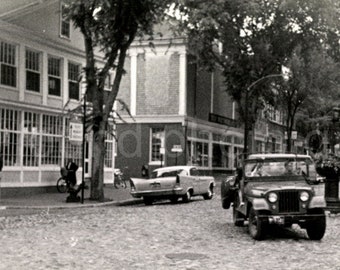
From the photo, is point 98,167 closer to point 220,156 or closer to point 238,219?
point 238,219

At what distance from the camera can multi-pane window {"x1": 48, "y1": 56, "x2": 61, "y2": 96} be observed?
28.4 meters

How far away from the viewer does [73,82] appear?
98.7 ft

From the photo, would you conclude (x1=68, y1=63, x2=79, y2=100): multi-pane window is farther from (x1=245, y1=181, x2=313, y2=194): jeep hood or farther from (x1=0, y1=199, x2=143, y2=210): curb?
(x1=245, y1=181, x2=313, y2=194): jeep hood

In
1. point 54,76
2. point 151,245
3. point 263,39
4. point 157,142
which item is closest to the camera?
point 151,245

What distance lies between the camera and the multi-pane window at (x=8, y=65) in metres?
25.3

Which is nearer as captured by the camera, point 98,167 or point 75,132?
point 75,132

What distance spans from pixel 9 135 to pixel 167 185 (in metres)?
7.14

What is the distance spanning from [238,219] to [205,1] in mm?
15398

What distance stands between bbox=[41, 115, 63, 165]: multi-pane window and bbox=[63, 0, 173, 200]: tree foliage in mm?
4572

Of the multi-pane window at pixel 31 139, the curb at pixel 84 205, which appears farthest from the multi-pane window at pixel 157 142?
the curb at pixel 84 205

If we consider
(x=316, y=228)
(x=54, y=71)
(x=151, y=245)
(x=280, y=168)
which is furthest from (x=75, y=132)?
(x=316, y=228)

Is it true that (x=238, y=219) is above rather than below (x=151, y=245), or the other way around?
above

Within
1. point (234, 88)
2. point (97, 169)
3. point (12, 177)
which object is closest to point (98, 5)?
point (97, 169)

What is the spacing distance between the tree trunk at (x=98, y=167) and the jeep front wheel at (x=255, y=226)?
11.5m
